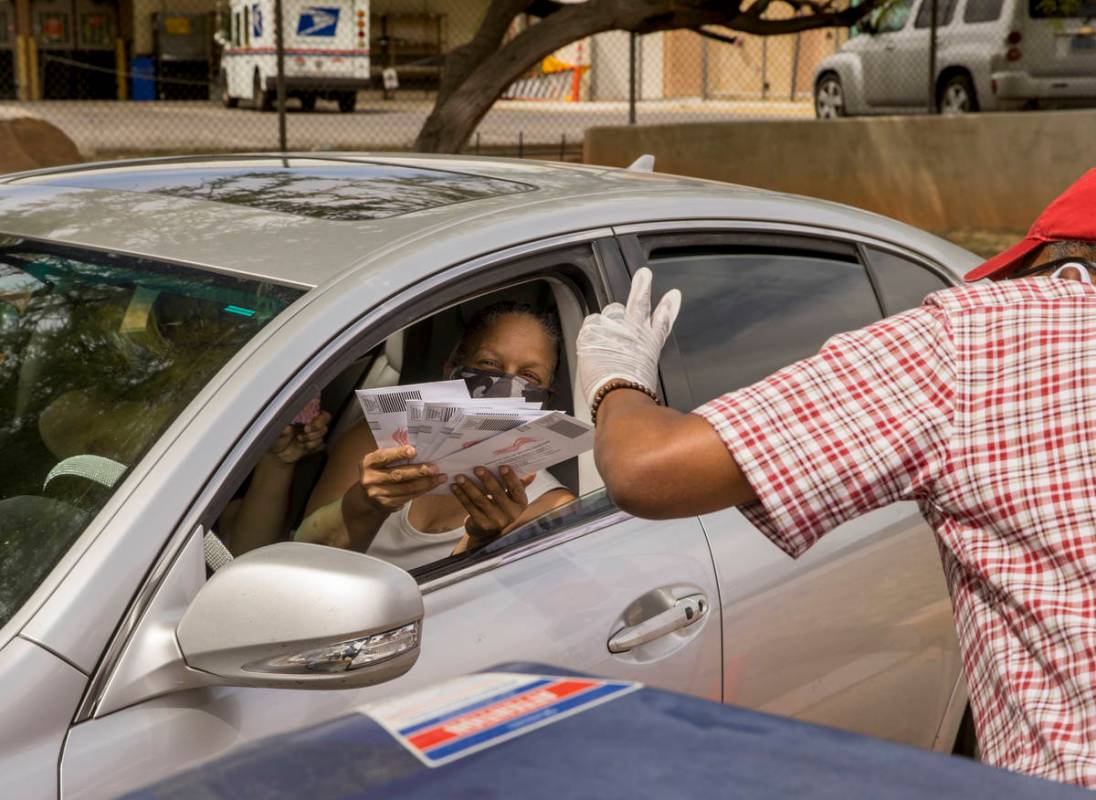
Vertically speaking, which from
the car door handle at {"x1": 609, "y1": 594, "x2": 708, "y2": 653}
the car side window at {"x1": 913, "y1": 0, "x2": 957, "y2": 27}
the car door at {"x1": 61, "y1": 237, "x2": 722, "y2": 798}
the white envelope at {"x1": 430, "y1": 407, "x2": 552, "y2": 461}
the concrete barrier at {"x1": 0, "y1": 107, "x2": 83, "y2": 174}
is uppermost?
the car side window at {"x1": 913, "y1": 0, "x2": 957, "y2": 27}

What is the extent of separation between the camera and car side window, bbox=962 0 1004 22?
1526 cm

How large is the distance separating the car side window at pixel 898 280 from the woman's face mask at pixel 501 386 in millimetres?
887

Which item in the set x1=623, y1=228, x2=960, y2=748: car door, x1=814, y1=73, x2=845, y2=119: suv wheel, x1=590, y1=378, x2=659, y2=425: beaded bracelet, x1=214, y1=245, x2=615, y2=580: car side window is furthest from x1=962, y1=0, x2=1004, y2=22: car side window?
x1=590, y1=378, x2=659, y2=425: beaded bracelet

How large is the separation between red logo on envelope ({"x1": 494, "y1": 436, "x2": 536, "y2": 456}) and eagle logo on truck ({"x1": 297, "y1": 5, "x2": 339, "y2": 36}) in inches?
787

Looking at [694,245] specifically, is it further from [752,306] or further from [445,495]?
[445,495]

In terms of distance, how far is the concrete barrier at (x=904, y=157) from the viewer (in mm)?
11703

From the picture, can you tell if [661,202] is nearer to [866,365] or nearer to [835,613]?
[835,613]

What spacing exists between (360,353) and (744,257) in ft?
3.79

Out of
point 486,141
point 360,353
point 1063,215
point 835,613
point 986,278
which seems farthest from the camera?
point 486,141

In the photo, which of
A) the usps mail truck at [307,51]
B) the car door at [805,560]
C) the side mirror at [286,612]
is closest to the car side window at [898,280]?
the car door at [805,560]

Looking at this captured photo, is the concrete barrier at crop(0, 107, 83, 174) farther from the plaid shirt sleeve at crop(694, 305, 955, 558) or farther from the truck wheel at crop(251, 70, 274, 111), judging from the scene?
the plaid shirt sleeve at crop(694, 305, 955, 558)

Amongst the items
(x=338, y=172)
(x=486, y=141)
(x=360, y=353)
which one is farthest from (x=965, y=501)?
(x=486, y=141)

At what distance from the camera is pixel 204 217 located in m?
2.61

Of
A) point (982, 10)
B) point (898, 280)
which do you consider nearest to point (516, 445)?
point (898, 280)
